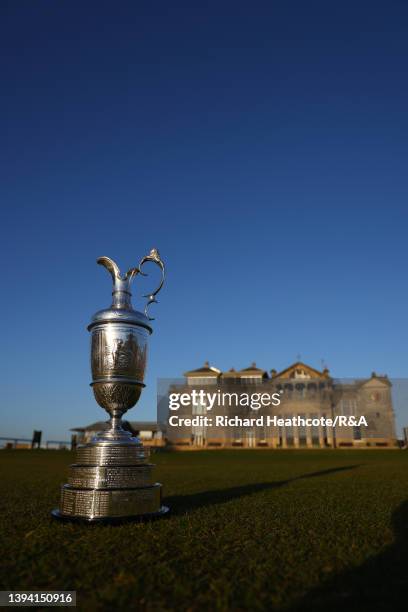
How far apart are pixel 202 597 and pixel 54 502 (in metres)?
4.16

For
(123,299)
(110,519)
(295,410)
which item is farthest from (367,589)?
(295,410)

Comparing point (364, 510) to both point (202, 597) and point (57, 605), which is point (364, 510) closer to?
point (202, 597)

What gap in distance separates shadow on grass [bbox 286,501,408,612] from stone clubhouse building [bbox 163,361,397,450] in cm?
4521

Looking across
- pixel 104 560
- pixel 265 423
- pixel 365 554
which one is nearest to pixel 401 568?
pixel 365 554

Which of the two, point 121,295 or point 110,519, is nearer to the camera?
point 110,519

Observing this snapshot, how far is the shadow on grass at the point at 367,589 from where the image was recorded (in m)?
1.93

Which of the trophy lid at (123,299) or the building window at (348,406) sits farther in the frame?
the building window at (348,406)

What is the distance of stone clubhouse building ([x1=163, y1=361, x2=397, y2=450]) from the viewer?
4869cm

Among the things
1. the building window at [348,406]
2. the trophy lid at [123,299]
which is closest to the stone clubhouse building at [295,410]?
the building window at [348,406]

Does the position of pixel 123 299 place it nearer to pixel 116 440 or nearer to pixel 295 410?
pixel 116 440

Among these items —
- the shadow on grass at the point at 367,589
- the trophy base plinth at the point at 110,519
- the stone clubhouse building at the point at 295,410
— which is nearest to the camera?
the shadow on grass at the point at 367,589

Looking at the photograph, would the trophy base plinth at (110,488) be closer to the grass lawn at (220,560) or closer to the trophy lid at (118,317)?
the grass lawn at (220,560)

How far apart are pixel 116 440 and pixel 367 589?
2713mm

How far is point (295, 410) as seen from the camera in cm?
5072
